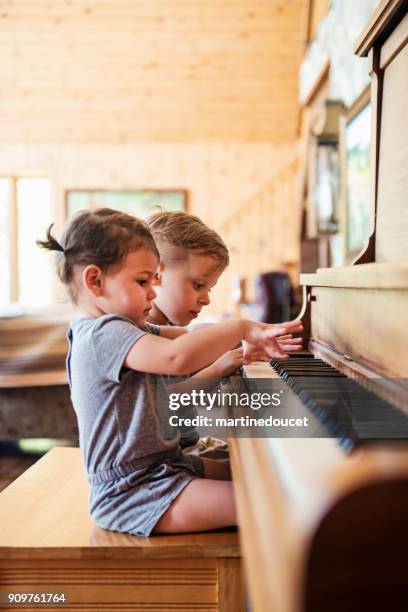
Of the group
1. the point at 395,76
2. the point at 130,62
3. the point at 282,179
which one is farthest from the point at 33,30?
the point at 395,76

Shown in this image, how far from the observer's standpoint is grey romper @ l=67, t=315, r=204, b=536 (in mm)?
1281

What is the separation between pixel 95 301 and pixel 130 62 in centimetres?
689

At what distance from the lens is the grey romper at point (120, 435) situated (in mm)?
1281

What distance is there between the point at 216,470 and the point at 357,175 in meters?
2.97

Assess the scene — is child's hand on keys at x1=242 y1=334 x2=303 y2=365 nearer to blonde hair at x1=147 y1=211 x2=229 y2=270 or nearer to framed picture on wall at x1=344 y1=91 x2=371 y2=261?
blonde hair at x1=147 y1=211 x2=229 y2=270

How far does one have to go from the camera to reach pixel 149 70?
308 inches

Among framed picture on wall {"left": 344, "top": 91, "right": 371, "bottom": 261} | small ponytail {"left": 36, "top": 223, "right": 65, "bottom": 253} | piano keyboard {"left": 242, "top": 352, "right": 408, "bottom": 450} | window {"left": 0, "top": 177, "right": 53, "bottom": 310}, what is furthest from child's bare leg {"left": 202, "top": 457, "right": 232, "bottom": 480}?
window {"left": 0, "top": 177, "right": 53, "bottom": 310}

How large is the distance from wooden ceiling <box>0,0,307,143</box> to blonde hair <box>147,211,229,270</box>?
20.2 ft

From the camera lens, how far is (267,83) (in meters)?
7.97

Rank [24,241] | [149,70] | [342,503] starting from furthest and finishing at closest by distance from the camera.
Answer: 1. [24,241]
2. [149,70]
3. [342,503]

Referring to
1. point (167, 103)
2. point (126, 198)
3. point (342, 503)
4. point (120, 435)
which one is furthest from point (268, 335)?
point (126, 198)

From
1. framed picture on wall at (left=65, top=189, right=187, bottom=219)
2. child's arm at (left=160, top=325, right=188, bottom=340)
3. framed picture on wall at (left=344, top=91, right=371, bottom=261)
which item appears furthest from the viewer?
framed picture on wall at (left=65, top=189, right=187, bottom=219)

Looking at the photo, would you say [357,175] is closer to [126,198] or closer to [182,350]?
[182,350]

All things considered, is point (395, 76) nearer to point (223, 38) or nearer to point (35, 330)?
point (35, 330)
